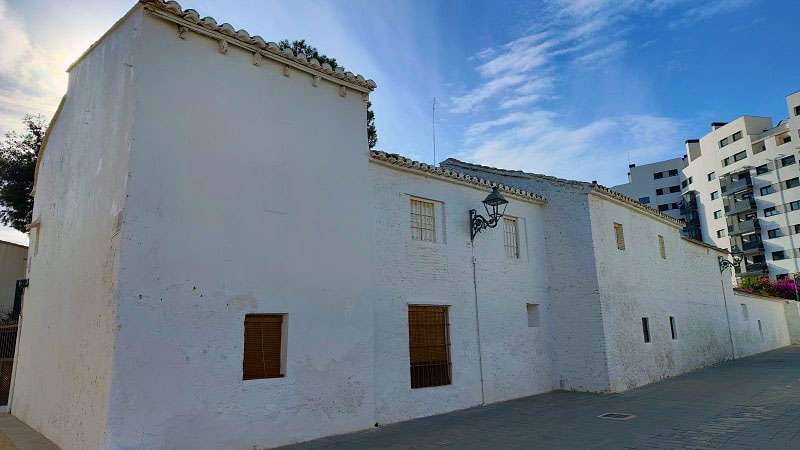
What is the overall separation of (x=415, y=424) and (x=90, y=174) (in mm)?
7062

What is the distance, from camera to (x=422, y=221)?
1055cm

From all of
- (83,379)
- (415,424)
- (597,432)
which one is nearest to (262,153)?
(83,379)

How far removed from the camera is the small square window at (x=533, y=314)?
40.8 feet

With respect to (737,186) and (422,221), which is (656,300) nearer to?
(422,221)

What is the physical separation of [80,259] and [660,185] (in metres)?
62.9

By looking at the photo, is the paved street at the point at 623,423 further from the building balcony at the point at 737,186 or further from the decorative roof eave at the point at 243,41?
the building balcony at the point at 737,186

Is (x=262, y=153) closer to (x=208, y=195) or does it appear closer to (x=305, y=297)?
(x=208, y=195)

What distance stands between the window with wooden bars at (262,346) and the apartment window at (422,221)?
12.0ft

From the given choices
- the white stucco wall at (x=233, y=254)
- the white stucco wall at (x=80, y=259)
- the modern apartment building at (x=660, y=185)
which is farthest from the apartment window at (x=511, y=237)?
the modern apartment building at (x=660, y=185)

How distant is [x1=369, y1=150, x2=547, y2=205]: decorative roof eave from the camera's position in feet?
31.8

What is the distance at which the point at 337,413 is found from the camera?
7.90 meters

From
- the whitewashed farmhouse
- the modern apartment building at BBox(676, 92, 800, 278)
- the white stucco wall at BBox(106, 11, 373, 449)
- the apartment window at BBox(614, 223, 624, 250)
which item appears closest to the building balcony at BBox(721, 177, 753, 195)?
the modern apartment building at BBox(676, 92, 800, 278)

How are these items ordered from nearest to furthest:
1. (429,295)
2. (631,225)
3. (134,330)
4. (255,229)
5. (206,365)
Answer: (134,330), (206,365), (255,229), (429,295), (631,225)

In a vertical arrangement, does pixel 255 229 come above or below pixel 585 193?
below
